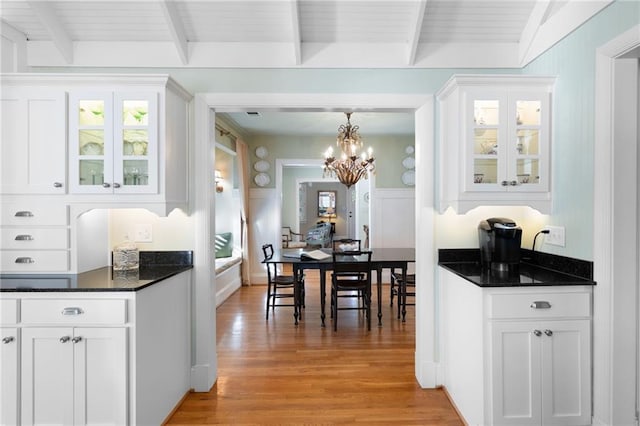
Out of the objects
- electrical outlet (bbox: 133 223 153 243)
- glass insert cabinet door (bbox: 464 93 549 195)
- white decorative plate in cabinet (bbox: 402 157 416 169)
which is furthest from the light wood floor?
white decorative plate in cabinet (bbox: 402 157 416 169)

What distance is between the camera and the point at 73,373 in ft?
6.04

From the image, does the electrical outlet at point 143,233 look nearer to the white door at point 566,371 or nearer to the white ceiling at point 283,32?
the white ceiling at point 283,32

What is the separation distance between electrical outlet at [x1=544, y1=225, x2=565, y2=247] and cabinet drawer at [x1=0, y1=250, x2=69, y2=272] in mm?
3287

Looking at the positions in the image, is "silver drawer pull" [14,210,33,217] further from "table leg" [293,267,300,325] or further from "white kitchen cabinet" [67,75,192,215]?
"table leg" [293,267,300,325]

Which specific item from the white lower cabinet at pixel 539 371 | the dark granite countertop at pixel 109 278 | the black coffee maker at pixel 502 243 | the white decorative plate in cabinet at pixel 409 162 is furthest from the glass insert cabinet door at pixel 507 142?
the white decorative plate in cabinet at pixel 409 162

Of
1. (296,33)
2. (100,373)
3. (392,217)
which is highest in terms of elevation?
(296,33)

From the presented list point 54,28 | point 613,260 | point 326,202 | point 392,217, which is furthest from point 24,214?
point 326,202

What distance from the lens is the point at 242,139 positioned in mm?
6020

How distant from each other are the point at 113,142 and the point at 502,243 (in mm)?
2660

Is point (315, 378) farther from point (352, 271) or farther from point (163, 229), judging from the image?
point (163, 229)

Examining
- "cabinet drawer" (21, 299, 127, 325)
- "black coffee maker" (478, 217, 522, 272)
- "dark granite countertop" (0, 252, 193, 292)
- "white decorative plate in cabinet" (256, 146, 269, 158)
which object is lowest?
"cabinet drawer" (21, 299, 127, 325)

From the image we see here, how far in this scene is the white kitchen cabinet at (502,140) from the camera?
2219mm

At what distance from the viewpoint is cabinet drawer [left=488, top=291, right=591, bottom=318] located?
1914mm

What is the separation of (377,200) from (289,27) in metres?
4.26
